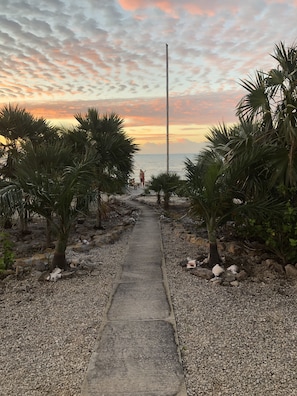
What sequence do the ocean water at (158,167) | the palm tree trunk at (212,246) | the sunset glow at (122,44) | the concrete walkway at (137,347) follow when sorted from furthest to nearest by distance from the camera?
the ocean water at (158,167) → the sunset glow at (122,44) → the palm tree trunk at (212,246) → the concrete walkway at (137,347)

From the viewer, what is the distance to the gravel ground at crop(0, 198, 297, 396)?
9.04ft

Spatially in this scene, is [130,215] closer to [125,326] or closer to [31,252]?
[31,252]

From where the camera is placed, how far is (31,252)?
8023 mm

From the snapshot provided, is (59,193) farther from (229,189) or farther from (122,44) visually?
(122,44)

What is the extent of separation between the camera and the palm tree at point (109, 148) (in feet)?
34.5

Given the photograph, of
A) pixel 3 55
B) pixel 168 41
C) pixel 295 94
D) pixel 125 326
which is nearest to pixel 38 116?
pixel 3 55

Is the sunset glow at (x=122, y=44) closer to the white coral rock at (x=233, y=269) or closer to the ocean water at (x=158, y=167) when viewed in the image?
the ocean water at (x=158, y=167)

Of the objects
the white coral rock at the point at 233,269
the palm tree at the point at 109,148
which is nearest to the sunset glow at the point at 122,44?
the palm tree at the point at 109,148

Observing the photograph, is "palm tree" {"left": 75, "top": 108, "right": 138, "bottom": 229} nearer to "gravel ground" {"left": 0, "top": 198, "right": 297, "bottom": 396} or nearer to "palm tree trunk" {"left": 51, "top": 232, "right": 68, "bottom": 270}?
"palm tree trunk" {"left": 51, "top": 232, "right": 68, "bottom": 270}

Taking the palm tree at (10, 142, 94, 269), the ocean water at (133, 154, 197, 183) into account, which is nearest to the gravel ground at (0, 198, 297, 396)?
the palm tree at (10, 142, 94, 269)

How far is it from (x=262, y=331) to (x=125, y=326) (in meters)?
1.44

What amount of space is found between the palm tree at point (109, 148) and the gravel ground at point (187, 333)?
5.29 metres

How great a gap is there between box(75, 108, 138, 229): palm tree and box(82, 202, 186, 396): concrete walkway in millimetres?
5541

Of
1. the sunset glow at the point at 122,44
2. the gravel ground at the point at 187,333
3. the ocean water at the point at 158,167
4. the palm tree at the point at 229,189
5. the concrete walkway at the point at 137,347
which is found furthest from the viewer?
the ocean water at the point at 158,167
